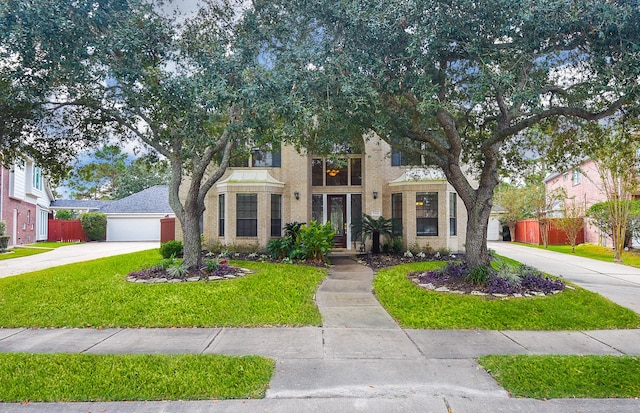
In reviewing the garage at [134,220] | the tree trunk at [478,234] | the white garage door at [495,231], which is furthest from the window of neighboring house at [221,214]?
the white garage door at [495,231]

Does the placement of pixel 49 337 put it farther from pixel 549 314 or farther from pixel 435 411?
pixel 549 314

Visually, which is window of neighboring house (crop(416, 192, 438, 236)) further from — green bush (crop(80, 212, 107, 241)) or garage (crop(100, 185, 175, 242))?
green bush (crop(80, 212, 107, 241))

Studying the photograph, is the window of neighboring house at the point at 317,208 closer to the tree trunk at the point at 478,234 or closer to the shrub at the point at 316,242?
the shrub at the point at 316,242

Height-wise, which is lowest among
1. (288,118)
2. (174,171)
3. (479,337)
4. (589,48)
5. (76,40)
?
(479,337)

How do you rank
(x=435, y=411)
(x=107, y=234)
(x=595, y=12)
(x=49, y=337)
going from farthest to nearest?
(x=107, y=234)
(x=595, y=12)
(x=49, y=337)
(x=435, y=411)

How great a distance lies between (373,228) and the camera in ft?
50.3

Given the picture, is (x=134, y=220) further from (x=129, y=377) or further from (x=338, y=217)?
(x=129, y=377)

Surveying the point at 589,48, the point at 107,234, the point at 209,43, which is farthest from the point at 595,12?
the point at 107,234

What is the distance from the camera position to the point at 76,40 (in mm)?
8008

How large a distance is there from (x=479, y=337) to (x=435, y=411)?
8.62ft

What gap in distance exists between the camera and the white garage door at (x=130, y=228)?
105ft

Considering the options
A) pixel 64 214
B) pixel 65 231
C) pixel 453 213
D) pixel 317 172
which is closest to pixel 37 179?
pixel 65 231

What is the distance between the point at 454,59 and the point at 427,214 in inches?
304

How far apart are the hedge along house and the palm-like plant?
524mm
